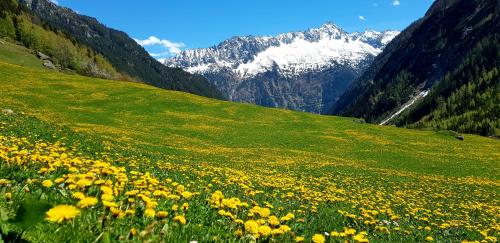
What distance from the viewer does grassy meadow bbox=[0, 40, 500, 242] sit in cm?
504

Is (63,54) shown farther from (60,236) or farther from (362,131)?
(60,236)

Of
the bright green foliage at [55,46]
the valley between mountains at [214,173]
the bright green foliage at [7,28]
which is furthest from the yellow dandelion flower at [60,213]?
the bright green foliage at [7,28]

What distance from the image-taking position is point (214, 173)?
59.8ft

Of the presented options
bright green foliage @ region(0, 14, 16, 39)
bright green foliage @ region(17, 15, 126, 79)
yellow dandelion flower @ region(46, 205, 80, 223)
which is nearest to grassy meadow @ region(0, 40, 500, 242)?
yellow dandelion flower @ region(46, 205, 80, 223)

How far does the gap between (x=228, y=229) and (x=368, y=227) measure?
18.5 ft

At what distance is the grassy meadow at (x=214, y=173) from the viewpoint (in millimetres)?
5043

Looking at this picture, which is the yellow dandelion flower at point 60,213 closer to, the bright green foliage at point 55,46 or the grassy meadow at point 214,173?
the grassy meadow at point 214,173

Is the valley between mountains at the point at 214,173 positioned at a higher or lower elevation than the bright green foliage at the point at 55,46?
lower

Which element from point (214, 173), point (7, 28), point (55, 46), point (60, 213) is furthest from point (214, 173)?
point (55, 46)

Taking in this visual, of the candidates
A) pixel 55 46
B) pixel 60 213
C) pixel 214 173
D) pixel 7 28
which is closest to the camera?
pixel 60 213

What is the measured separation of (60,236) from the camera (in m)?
3.31

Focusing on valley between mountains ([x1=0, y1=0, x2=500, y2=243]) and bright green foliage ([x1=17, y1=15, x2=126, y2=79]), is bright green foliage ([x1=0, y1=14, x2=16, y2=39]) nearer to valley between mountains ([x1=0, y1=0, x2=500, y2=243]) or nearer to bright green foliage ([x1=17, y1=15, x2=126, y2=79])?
bright green foliage ([x1=17, y1=15, x2=126, y2=79])

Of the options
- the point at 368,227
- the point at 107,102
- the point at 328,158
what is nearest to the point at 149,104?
the point at 107,102

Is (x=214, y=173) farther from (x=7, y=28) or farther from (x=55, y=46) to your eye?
(x=55, y=46)
